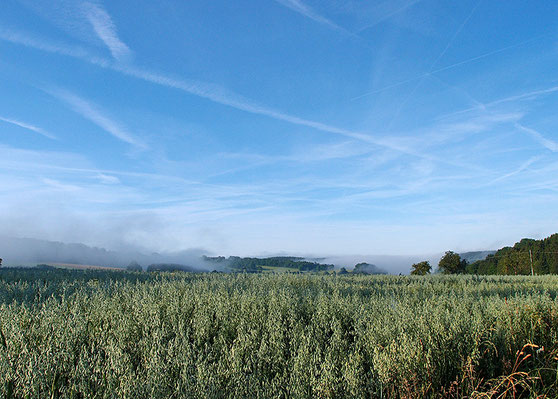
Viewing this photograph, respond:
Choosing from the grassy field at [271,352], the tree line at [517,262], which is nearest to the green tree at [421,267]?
the tree line at [517,262]

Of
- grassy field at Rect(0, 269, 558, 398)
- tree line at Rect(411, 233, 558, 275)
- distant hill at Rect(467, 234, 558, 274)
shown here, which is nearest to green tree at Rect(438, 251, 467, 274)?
tree line at Rect(411, 233, 558, 275)

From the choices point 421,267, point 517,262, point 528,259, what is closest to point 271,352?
point 421,267

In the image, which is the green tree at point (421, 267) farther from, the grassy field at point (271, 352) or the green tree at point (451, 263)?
the grassy field at point (271, 352)

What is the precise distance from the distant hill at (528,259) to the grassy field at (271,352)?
225ft

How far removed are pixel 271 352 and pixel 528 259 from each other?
82647 mm

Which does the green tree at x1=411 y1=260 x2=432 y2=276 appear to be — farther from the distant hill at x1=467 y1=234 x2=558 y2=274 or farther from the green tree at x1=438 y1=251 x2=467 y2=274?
the distant hill at x1=467 y1=234 x2=558 y2=274

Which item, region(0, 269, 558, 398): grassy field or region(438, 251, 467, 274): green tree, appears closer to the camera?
region(0, 269, 558, 398): grassy field

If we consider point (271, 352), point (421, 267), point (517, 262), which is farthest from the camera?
point (517, 262)

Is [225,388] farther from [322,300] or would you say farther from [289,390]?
[322,300]

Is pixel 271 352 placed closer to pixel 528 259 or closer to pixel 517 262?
pixel 517 262

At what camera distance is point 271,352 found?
4.51m

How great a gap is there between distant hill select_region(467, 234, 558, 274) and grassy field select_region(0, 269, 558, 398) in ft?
225

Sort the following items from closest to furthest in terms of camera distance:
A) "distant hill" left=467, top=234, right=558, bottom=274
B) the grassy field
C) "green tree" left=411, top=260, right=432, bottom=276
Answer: the grassy field, "green tree" left=411, top=260, right=432, bottom=276, "distant hill" left=467, top=234, right=558, bottom=274

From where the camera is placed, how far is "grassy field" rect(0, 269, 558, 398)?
3545 millimetres
